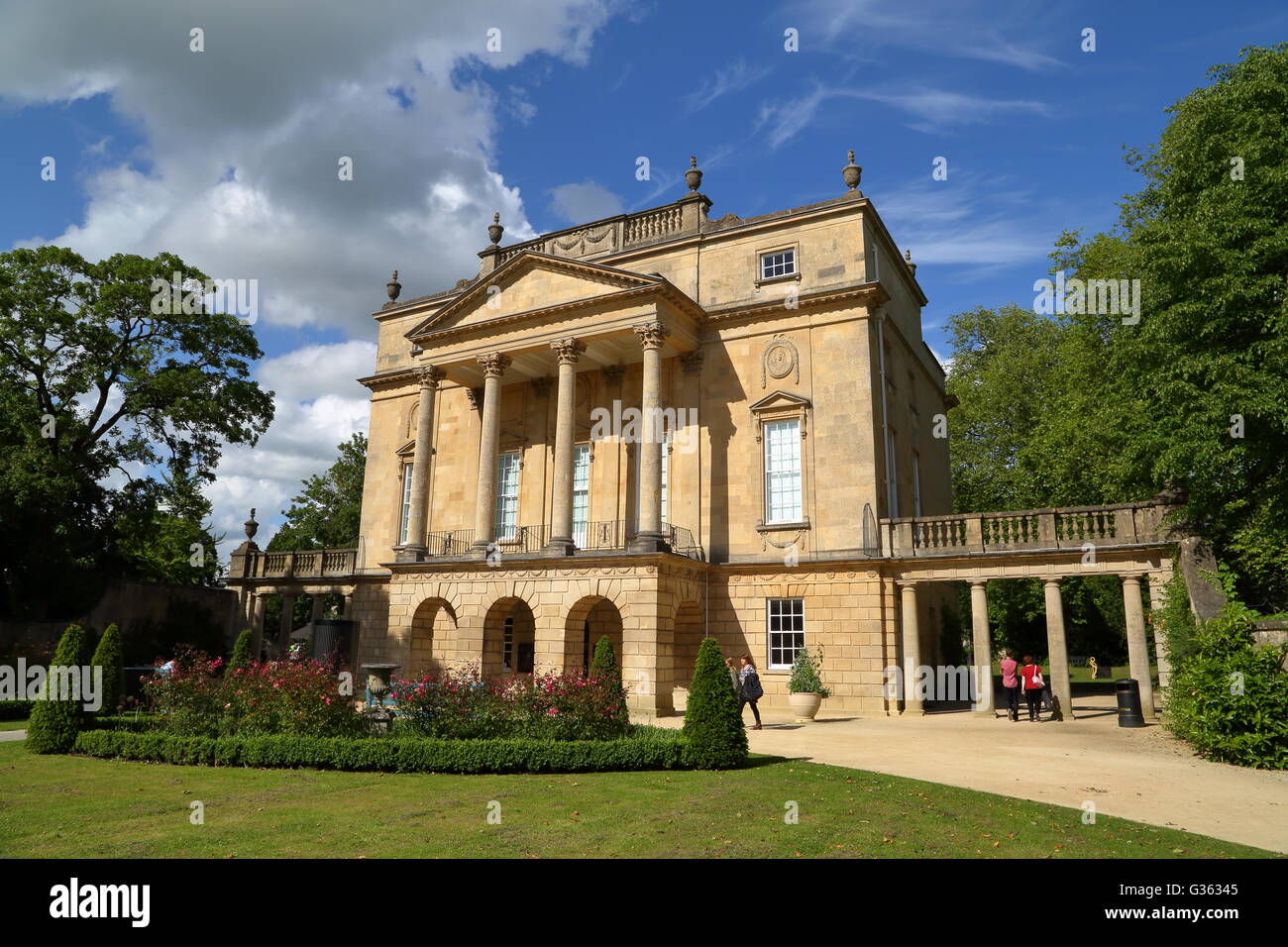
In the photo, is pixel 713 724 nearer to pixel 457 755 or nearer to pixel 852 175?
pixel 457 755

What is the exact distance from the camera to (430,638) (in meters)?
29.1

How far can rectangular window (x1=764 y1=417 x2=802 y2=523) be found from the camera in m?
26.4

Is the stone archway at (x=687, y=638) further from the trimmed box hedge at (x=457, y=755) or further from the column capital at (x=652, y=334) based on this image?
the trimmed box hedge at (x=457, y=755)

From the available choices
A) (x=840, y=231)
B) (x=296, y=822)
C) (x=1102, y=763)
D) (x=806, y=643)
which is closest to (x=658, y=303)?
(x=840, y=231)

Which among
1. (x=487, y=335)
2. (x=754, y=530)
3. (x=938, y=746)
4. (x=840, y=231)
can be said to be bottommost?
(x=938, y=746)

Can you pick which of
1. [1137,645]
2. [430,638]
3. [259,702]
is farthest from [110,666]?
[1137,645]

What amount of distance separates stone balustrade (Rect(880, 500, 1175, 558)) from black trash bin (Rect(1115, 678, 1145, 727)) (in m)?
3.96

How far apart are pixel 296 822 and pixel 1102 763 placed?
43.6 ft

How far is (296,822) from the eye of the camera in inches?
375

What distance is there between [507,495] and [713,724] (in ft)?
61.3

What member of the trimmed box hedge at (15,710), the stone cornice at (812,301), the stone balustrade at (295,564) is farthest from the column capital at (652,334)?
the trimmed box hedge at (15,710)

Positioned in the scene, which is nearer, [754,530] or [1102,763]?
[1102,763]
